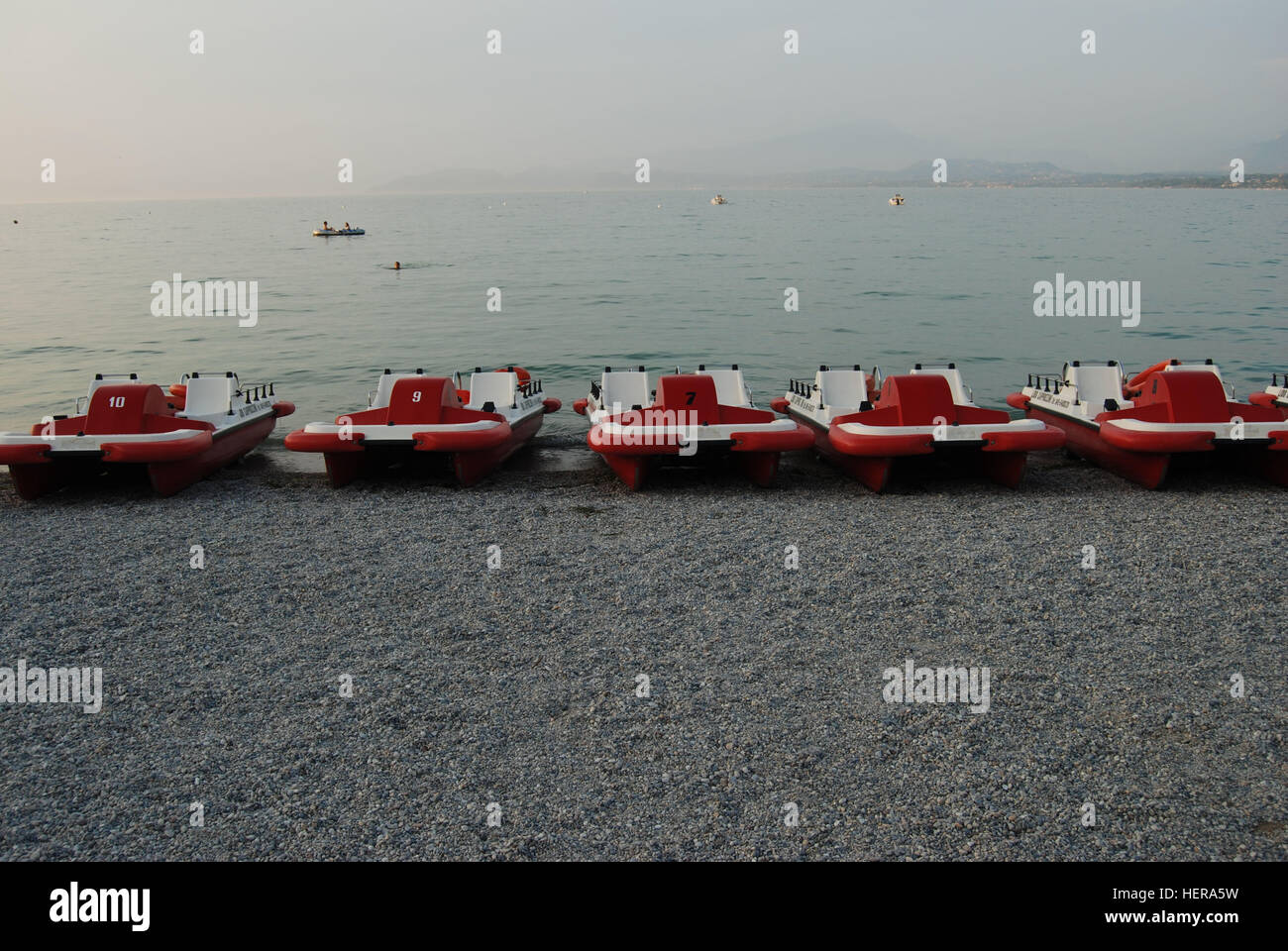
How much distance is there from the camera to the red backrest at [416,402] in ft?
32.0

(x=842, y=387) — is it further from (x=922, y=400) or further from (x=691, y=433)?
(x=691, y=433)

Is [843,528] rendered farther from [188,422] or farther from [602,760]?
[188,422]

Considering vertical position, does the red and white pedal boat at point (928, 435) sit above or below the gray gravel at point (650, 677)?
above

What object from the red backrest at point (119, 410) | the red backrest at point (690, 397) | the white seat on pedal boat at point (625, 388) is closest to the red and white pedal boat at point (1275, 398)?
the red backrest at point (690, 397)

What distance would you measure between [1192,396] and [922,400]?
2616 mm

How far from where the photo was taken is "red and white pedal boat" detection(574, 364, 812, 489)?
9.25m

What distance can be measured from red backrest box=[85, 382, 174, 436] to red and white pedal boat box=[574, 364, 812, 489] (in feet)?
14.7

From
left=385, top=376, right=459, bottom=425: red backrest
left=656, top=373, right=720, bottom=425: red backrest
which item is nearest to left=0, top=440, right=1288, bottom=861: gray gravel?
left=656, top=373, right=720, bottom=425: red backrest

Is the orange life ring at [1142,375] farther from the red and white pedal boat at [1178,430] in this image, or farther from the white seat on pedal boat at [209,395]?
the white seat on pedal boat at [209,395]

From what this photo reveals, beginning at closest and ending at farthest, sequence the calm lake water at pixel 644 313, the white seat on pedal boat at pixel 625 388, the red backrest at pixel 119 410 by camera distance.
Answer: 1. the red backrest at pixel 119 410
2. the white seat on pedal boat at pixel 625 388
3. the calm lake water at pixel 644 313

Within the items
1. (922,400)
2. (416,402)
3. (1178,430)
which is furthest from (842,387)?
(416,402)

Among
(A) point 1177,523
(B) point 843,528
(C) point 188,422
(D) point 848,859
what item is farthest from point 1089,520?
(C) point 188,422

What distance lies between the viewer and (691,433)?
9.23m

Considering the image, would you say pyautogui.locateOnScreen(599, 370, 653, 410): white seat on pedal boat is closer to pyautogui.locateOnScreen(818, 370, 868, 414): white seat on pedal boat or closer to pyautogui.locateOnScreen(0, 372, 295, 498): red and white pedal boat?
pyautogui.locateOnScreen(818, 370, 868, 414): white seat on pedal boat
